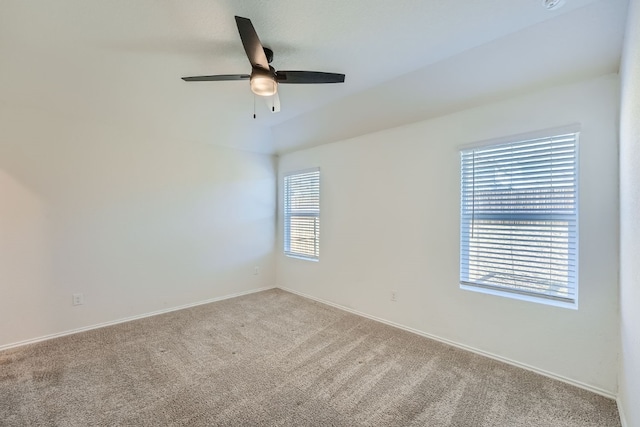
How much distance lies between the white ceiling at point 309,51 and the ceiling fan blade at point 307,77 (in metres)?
0.29

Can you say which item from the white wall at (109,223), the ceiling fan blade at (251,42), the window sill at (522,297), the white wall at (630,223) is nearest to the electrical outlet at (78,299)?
the white wall at (109,223)

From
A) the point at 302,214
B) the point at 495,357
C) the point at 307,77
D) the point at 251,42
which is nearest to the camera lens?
the point at 251,42

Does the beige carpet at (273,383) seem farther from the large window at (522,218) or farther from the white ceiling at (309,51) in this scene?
the white ceiling at (309,51)

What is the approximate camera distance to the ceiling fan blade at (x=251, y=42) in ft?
4.88

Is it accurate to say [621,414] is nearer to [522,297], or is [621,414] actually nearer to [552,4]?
[522,297]

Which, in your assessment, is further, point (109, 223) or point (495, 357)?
point (109, 223)

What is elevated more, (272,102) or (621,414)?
(272,102)

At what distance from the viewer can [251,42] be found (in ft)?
5.45

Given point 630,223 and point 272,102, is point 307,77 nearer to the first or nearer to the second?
point 272,102

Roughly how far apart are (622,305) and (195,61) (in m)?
3.65

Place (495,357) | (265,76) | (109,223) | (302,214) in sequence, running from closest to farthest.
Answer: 1. (265,76)
2. (495,357)
3. (109,223)
4. (302,214)

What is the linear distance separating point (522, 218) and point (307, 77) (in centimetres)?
216

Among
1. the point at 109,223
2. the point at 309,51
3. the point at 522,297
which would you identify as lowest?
the point at 522,297

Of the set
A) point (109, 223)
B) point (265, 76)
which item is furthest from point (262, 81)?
point (109, 223)
